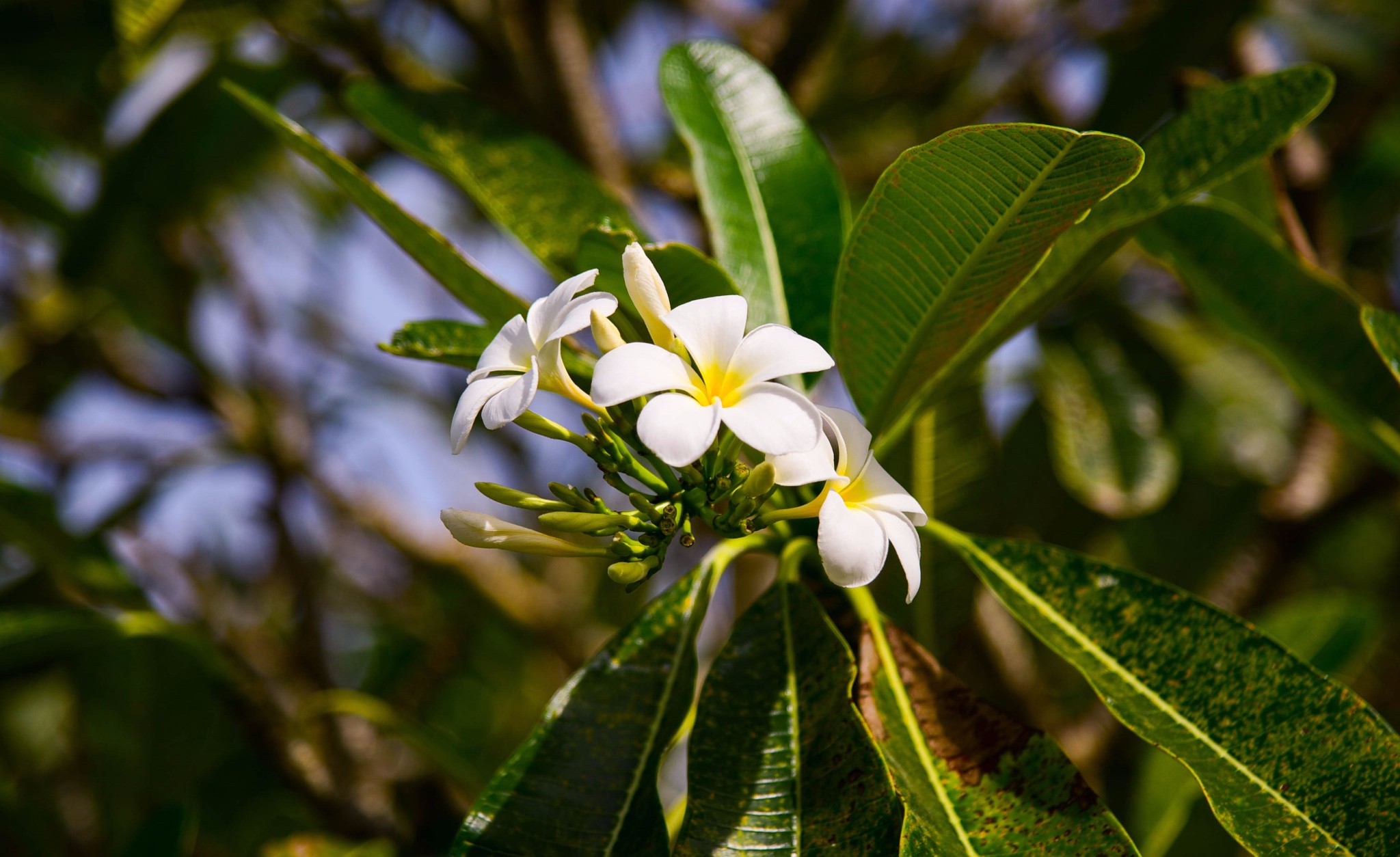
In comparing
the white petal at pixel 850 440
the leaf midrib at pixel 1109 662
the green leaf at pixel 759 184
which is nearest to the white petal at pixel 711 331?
the white petal at pixel 850 440

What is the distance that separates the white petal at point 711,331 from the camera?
77 centimetres

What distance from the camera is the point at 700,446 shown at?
0.66 metres

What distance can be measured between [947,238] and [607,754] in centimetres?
62

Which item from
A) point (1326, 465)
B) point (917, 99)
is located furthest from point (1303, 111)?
point (917, 99)

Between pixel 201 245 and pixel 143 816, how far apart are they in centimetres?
193

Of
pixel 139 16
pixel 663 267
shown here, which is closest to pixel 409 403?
pixel 139 16

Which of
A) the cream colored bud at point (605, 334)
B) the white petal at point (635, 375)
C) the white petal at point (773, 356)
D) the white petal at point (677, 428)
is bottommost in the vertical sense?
the white petal at point (677, 428)

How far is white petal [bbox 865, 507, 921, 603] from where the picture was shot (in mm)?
752

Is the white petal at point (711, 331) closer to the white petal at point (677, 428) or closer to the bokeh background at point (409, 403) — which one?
the white petal at point (677, 428)

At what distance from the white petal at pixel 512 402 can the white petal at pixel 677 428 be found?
0.32 ft

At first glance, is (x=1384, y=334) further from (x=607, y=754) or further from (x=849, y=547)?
(x=607, y=754)

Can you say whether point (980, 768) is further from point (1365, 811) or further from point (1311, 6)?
point (1311, 6)

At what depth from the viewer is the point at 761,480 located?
31.4 inches

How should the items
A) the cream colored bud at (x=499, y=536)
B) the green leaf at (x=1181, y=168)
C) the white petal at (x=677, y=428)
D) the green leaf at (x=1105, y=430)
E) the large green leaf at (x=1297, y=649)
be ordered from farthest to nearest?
the green leaf at (x=1105, y=430) < the large green leaf at (x=1297, y=649) < the green leaf at (x=1181, y=168) < the cream colored bud at (x=499, y=536) < the white petal at (x=677, y=428)
